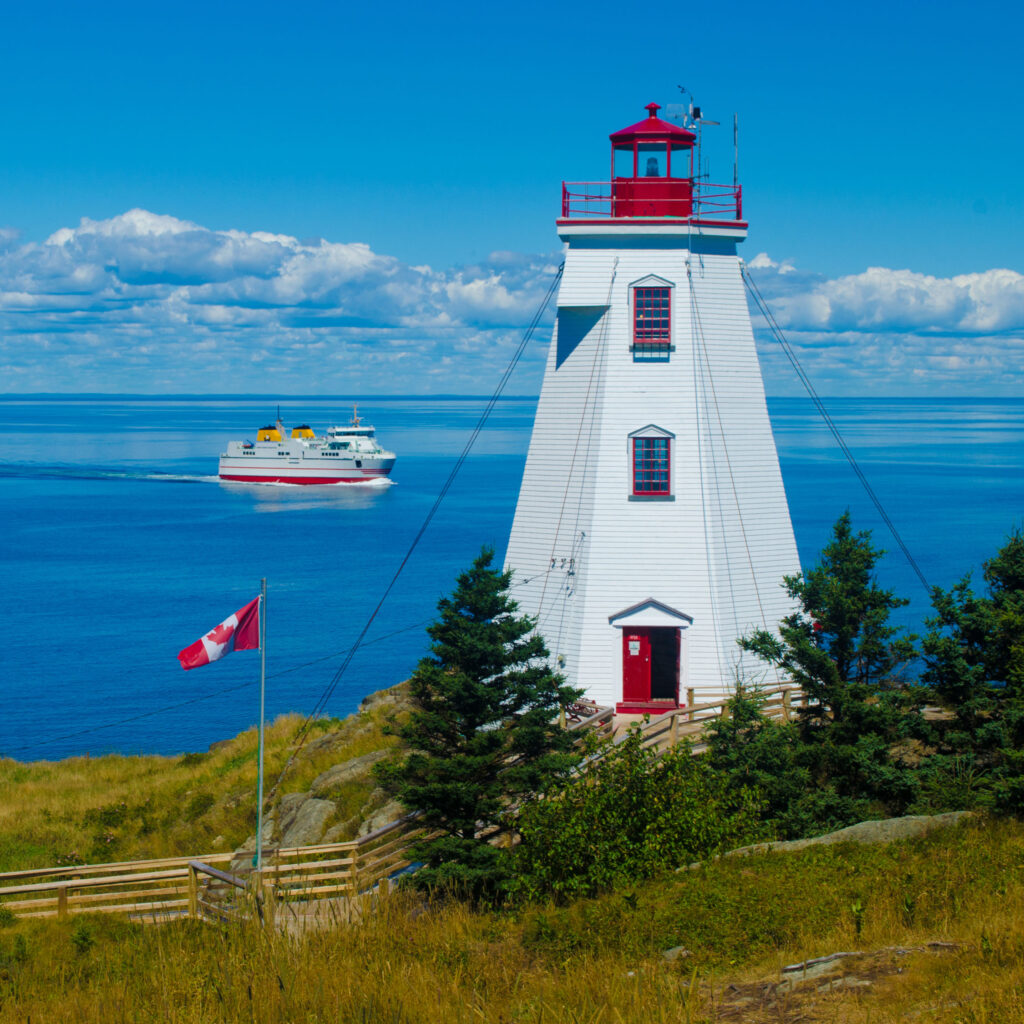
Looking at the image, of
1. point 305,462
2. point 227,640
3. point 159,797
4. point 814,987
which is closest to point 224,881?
point 227,640

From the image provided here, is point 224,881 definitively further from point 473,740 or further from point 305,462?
point 305,462

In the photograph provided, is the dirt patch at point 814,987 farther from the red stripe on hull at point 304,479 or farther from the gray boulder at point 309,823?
the red stripe on hull at point 304,479

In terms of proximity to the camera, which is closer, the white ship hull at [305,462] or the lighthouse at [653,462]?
the lighthouse at [653,462]

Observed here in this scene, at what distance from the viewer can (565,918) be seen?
9.02 metres

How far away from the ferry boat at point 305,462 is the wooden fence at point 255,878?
89.1 meters

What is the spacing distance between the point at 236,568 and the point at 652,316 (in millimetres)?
47391

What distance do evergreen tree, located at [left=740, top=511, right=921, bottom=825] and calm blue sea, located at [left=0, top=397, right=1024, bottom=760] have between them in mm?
22306

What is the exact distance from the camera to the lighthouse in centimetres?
1830

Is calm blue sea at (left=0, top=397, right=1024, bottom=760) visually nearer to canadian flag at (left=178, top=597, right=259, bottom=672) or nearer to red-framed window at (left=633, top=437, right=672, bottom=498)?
red-framed window at (left=633, top=437, right=672, bottom=498)

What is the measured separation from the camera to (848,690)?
545 inches

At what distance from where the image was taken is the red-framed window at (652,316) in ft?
61.6

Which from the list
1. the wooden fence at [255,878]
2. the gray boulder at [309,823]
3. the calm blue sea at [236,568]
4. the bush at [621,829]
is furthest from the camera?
the calm blue sea at [236,568]

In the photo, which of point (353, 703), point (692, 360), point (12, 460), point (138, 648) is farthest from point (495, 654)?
point (12, 460)

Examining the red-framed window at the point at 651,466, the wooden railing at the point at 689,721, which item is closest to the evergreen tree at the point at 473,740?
the wooden railing at the point at 689,721
